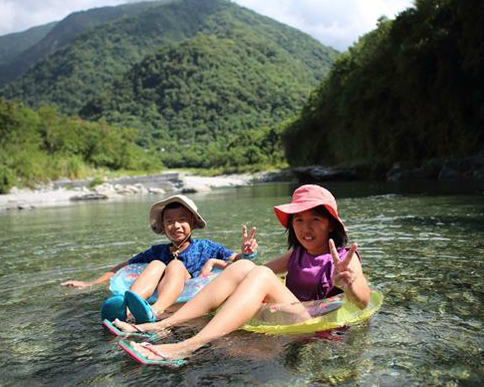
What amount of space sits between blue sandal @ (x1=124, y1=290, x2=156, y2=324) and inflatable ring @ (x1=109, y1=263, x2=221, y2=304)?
1.83 ft

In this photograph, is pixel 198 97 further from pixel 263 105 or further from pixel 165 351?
pixel 165 351

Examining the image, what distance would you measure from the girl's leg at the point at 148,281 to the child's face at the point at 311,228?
1.27 metres

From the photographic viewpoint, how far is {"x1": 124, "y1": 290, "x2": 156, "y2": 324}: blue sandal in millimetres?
3076

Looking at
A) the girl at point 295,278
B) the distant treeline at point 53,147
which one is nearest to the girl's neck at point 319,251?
the girl at point 295,278

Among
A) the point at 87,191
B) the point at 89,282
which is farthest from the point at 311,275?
the point at 87,191

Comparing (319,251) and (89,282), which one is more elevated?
(319,251)

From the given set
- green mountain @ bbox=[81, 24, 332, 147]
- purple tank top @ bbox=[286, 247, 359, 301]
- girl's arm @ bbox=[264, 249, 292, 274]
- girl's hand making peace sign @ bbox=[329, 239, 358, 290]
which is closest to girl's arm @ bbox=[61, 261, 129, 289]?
girl's arm @ bbox=[264, 249, 292, 274]

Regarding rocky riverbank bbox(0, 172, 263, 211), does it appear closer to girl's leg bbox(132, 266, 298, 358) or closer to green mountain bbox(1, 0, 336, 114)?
girl's leg bbox(132, 266, 298, 358)

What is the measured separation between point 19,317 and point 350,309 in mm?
2650

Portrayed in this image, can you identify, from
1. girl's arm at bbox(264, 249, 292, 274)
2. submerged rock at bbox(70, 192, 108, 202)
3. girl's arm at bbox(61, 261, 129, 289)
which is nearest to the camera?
girl's arm at bbox(264, 249, 292, 274)

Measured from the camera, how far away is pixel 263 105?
108 m

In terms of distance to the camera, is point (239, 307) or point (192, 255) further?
point (192, 255)

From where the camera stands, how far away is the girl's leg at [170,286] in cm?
367

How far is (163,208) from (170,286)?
90 cm
